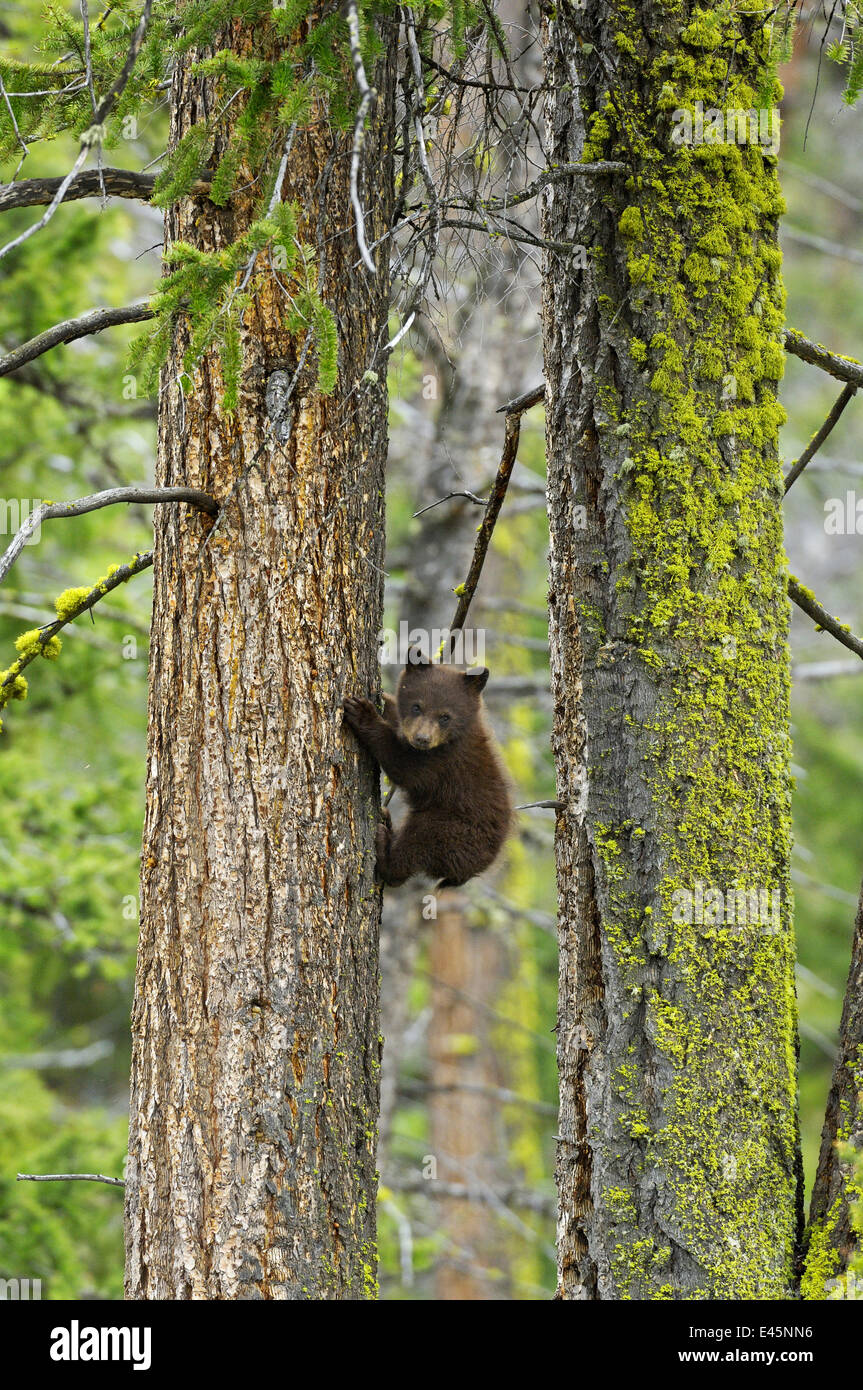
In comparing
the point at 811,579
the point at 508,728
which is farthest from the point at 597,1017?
the point at 811,579

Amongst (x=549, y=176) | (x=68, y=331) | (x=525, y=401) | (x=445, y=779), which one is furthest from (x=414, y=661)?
(x=68, y=331)

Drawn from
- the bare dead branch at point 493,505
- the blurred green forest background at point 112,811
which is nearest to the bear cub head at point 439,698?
the bare dead branch at point 493,505

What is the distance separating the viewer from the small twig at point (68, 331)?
3.31m

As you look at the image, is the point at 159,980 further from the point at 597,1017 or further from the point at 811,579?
the point at 811,579

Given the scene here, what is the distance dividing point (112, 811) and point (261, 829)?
5.61 meters

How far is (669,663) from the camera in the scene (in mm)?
3922

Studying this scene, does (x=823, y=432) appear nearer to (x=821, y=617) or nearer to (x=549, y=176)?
(x=821, y=617)

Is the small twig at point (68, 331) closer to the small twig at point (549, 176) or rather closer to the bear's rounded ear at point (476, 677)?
the small twig at point (549, 176)

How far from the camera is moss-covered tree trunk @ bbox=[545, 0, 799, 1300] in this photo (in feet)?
12.2

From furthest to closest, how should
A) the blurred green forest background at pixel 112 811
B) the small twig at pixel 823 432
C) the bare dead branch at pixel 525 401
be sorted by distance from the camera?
the blurred green forest background at pixel 112 811
the bare dead branch at pixel 525 401
the small twig at pixel 823 432

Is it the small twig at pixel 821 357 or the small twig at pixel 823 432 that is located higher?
the small twig at pixel 821 357

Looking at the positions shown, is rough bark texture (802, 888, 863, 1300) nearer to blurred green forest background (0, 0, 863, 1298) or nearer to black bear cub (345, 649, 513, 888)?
black bear cub (345, 649, 513, 888)

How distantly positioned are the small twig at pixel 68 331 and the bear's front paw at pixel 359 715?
1.28 meters
